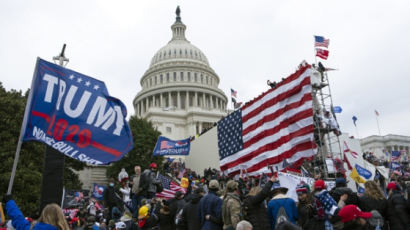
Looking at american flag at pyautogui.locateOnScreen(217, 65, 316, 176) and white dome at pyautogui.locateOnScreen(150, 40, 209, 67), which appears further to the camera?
white dome at pyautogui.locateOnScreen(150, 40, 209, 67)

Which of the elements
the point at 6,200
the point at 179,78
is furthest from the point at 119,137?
the point at 179,78

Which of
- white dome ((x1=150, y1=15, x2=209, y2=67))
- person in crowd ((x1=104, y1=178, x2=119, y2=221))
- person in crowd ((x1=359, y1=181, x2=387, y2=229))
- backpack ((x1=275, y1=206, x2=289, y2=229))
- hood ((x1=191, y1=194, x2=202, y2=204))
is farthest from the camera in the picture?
white dome ((x1=150, y1=15, x2=209, y2=67))

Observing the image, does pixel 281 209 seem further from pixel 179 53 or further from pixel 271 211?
pixel 179 53

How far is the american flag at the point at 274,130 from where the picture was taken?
12.7 m

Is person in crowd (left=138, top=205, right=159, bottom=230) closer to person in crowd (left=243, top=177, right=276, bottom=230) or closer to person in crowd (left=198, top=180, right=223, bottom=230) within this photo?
person in crowd (left=198, top=180, right=223, bottom=230)

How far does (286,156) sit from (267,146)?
1.31m

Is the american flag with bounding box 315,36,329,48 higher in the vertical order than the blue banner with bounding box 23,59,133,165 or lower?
higher

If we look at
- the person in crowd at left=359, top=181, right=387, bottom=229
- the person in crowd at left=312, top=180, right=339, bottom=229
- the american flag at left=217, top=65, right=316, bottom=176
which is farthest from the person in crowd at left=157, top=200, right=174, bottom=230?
the american flag at left=217, top=65, right=316, bottom=176

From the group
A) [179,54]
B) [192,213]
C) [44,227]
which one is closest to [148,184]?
[192,213]

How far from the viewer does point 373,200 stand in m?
6.13

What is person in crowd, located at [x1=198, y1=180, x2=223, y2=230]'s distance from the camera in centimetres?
627

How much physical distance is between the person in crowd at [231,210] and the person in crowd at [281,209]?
527 mm

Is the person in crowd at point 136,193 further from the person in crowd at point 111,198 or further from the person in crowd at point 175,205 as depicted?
the person in crowd at point 175,205

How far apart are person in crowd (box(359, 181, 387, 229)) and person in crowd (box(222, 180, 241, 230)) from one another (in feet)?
6.91
